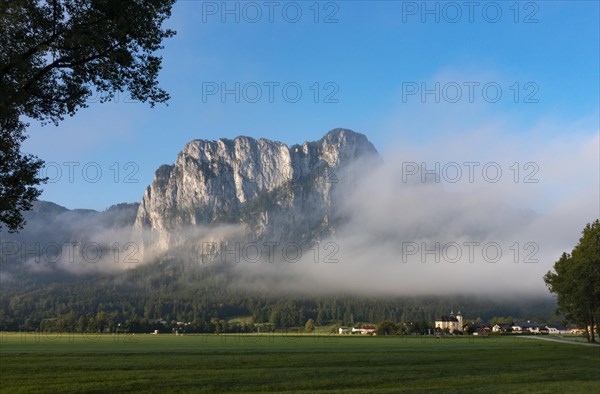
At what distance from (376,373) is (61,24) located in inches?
1463

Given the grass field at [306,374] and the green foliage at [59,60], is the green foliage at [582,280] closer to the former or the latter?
the grass field at [306,374]

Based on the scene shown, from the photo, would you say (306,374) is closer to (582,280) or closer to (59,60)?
(59,60)

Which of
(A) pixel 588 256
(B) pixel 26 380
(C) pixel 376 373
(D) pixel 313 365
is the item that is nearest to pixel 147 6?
(B) pixel 26 380

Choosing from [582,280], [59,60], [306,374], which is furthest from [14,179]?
[582,280]

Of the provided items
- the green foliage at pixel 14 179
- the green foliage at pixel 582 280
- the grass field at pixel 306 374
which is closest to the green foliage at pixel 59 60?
the green foliage at pixel 14 179

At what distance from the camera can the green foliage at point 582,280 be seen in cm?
9319

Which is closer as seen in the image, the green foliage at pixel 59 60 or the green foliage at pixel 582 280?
the green foliage at pixel 59 60

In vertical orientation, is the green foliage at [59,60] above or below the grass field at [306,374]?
above

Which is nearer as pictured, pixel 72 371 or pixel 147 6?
pixel 147 6

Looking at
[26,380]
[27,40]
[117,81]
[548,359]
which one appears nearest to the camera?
[27,40]

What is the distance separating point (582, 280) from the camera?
9412cm

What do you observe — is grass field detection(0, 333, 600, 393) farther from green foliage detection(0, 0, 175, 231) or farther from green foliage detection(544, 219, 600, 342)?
green foliage detection(544, 219, 600, 342)

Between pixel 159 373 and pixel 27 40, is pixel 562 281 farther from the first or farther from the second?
pixel 27 40

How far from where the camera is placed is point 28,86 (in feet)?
72.2
